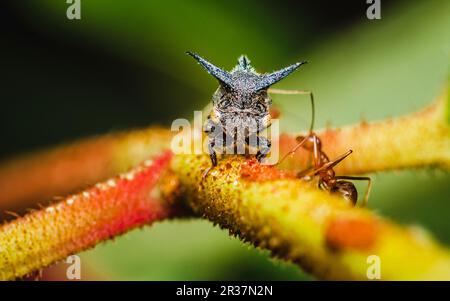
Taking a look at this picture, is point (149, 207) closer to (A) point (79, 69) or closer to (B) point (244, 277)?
(B) point (244, 277)

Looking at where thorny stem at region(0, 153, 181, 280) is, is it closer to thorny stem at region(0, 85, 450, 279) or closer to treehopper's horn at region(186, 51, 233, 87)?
thorny stem at region(0, 85, 450, 279)

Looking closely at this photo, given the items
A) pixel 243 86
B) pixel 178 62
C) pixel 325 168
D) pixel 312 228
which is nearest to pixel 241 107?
pixel 243 86

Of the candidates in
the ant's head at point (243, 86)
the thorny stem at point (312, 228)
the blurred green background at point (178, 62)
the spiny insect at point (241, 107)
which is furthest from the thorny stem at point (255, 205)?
the blurred green background at point (178, 62)

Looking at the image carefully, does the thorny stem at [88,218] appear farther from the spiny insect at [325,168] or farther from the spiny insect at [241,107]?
the spiny insect at [325,168]

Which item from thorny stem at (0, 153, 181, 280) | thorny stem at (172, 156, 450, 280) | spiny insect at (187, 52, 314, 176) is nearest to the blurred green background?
thorny stem at (0, 153, 181, 280)

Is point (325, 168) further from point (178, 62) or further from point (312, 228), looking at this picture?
point (178, 62)
